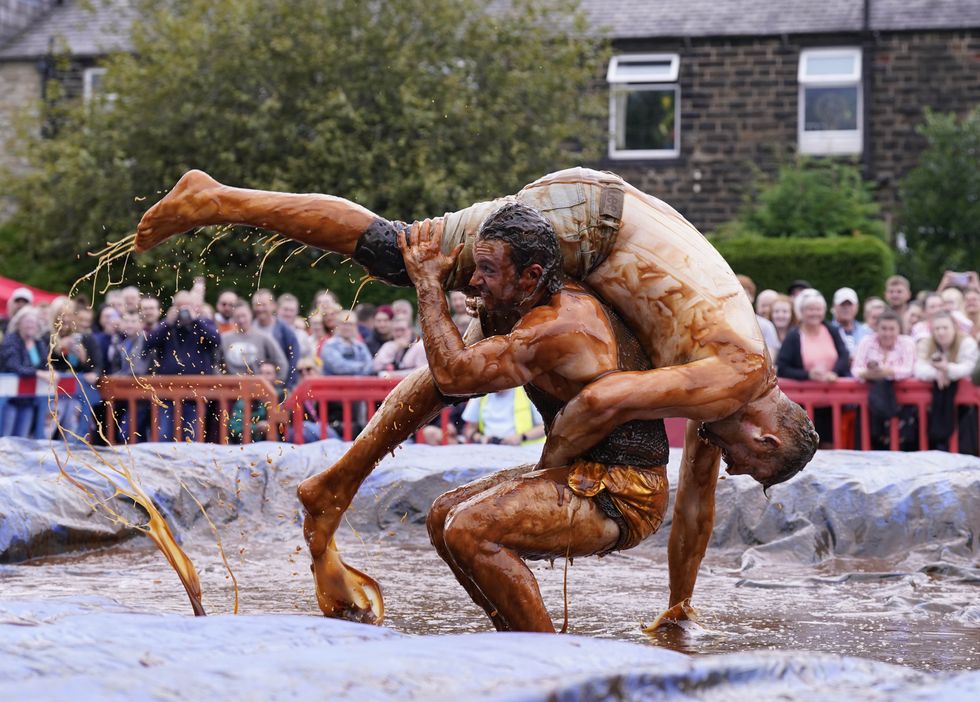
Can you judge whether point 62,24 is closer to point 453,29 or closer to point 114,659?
point 453,29

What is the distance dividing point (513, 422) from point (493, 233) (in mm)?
5388

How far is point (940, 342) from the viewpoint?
965 centimetres

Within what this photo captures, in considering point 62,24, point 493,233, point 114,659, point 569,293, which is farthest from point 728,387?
point 62,24

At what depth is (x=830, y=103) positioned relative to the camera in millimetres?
22844

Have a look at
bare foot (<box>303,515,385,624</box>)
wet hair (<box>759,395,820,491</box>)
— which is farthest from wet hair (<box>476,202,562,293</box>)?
bare foot (<box>303,515,385,624</box>)

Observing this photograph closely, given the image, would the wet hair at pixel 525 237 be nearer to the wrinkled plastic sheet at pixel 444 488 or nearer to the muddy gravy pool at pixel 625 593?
the muddy gravy pool at pixel 625 593

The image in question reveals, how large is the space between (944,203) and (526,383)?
17588mm

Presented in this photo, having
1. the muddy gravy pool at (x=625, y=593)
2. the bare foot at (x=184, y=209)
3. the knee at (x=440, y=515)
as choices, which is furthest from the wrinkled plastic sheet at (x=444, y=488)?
the knee at (x=440, y=515)

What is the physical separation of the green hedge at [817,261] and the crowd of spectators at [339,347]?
6899 mm

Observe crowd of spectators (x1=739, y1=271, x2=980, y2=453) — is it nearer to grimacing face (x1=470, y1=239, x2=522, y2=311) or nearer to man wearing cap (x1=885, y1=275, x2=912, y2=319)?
man wearing cap (x1=885, y1=275, x2=912, y2=319)

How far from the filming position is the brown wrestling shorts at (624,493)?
449cm

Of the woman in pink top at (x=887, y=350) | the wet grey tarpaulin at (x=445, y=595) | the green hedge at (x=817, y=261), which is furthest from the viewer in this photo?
the green hedge at (x=817, y=261)

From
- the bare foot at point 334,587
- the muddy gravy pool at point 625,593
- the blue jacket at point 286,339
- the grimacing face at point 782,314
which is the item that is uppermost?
the grimacing face at point 782,314

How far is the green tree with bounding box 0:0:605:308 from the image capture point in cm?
1867
